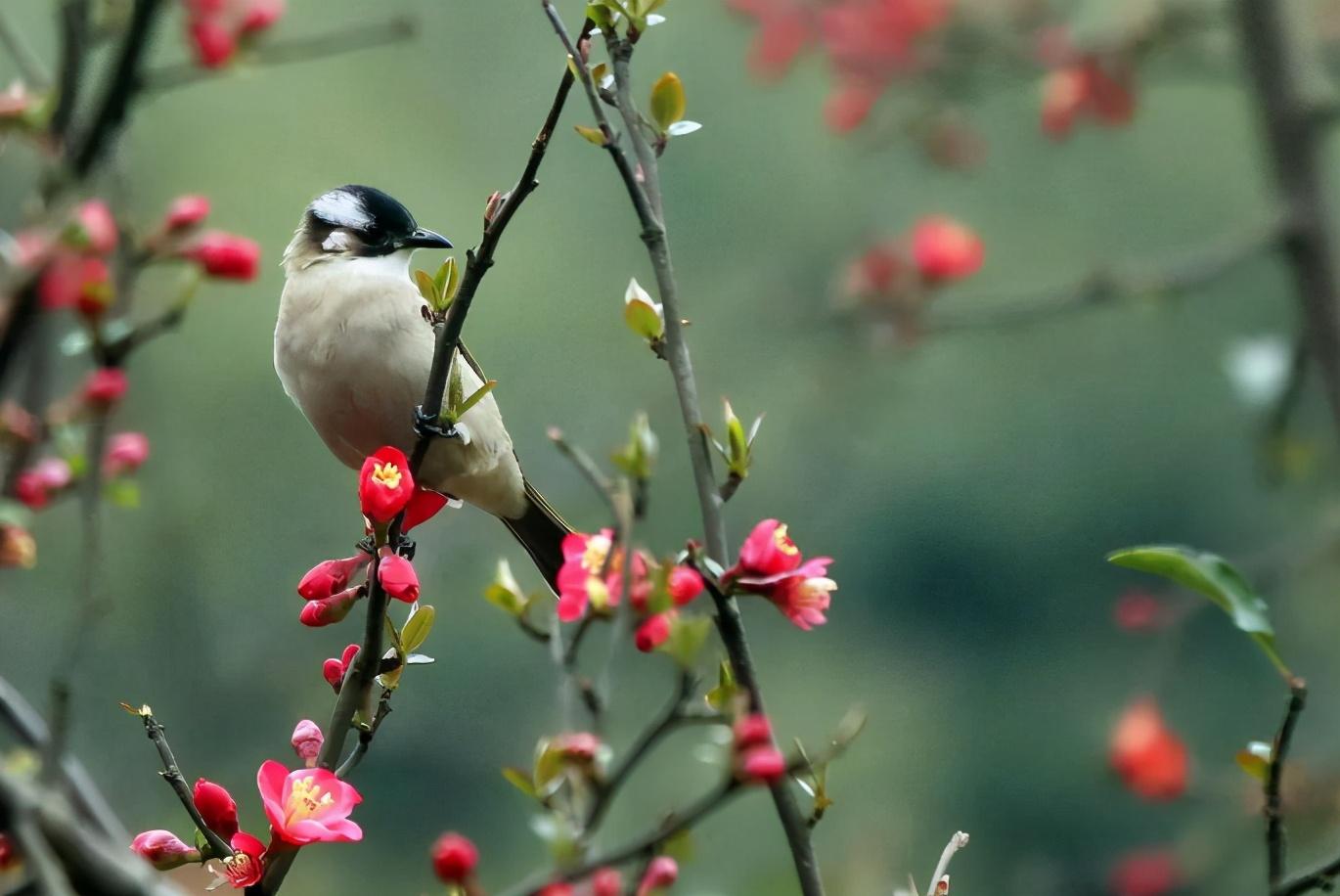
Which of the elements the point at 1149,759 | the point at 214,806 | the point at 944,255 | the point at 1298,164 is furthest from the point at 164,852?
the point at 944,255

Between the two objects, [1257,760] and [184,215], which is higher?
[184,215]

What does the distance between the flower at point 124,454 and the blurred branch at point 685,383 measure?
58 cm

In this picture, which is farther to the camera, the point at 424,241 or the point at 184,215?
the point at 424,241

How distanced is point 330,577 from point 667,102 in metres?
0.40

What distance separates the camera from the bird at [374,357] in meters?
1.54

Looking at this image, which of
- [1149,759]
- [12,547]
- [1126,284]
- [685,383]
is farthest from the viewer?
[1149,759]

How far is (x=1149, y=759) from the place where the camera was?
7.72ft

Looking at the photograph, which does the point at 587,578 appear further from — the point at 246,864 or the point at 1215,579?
the point at 1215,579

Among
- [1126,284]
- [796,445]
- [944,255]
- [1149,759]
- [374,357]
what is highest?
[374,357]

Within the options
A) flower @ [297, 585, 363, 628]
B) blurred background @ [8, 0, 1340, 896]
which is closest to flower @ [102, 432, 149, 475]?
flower @ [297, 585, 363, 628]

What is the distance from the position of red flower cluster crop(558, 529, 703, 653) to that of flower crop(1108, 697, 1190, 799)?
5.66 ft

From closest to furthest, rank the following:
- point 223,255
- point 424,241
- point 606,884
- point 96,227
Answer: point 606,884
point 96,227
point 223,255
point 424,241

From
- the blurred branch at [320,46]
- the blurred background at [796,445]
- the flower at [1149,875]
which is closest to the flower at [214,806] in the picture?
the blurred branch at [320,46]

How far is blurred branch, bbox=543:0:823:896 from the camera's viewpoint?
0.73m
